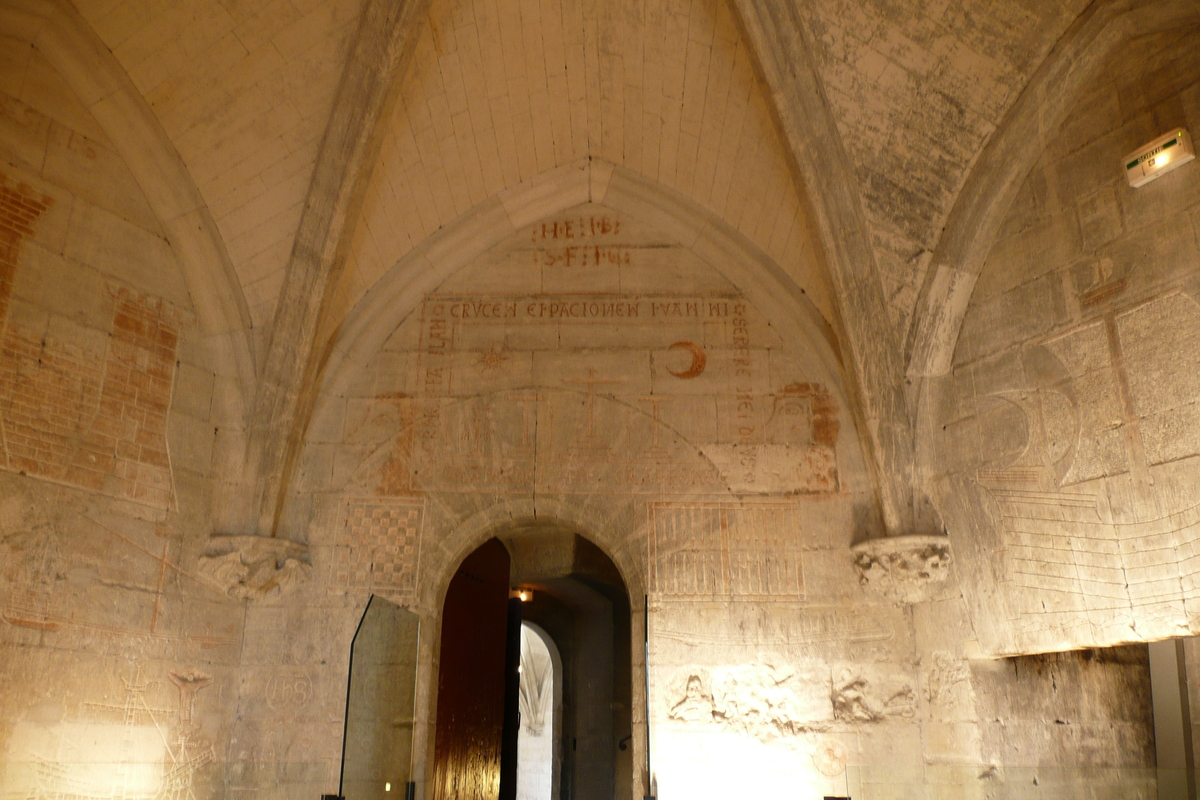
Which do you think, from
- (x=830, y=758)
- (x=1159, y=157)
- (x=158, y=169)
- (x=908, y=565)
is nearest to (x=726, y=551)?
(x=908, y=565)

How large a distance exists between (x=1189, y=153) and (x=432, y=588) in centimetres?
515

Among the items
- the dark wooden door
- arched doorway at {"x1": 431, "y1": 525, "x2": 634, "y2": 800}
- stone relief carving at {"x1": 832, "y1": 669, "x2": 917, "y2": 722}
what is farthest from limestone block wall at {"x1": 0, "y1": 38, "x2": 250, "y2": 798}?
stone relief carving at {"x1": 832, "y1": 669, "x2": 917, "y2": 722}

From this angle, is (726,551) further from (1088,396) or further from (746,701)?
(1088,396)

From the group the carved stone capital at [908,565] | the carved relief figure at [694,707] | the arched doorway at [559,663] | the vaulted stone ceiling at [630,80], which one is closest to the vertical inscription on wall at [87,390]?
the vaulted stone ceiling at [630,80]

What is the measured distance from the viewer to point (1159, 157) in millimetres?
4902

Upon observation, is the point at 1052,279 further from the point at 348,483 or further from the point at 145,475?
the point at 145,475

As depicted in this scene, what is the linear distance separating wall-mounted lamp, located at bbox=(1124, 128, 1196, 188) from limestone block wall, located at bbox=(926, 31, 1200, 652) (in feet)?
0.25

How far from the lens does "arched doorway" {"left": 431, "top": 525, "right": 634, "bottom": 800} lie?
6.86 m

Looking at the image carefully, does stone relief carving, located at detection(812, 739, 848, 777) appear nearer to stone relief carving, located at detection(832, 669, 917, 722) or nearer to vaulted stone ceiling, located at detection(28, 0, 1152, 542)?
stone relief carving, located at detection(832, 669, 917, 722)

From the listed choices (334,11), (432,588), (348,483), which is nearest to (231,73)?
(334,11)

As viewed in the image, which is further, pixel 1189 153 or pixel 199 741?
pixel 199 741

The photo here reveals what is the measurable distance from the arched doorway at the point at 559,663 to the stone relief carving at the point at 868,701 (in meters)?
2.74

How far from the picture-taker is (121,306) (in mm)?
5727

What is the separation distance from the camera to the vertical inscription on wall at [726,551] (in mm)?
6238
